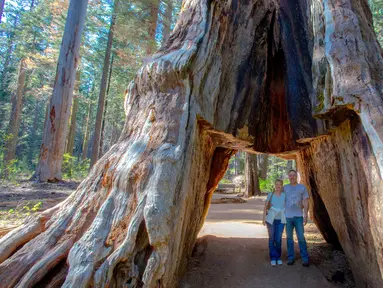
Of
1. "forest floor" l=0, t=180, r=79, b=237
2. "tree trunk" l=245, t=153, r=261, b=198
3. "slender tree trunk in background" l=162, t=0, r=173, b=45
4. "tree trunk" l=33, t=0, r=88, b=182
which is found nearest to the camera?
"forest floor" l=0, t=180, r=79, b=237

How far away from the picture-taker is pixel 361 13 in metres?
4.40

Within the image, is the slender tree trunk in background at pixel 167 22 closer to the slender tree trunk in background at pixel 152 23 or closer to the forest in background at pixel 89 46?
the forest in background at pixel 89 46

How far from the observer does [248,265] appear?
4562mm

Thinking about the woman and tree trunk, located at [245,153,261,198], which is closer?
the woman

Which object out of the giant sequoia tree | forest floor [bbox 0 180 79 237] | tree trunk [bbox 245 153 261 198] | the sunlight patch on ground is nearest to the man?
the giant sequoia tree

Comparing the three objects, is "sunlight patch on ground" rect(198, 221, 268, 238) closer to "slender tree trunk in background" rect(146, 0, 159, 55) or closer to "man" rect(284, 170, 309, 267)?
"man" rect(284, 170, 309, 267)

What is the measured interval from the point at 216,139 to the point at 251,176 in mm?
9527

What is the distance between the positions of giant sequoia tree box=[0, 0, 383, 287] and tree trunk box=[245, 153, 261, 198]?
7959 mm

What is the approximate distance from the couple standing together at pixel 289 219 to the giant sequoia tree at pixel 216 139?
48cm

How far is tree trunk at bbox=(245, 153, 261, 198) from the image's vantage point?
13630 mm

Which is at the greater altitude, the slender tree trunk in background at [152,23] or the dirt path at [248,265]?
the slender tree trunk in background at [152,23]

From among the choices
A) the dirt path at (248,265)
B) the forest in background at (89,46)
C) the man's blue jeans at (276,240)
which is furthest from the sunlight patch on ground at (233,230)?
the forest in background at (89,46)

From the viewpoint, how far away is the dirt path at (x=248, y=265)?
4027mm

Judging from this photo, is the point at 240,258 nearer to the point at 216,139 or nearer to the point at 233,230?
the point at 233,230
